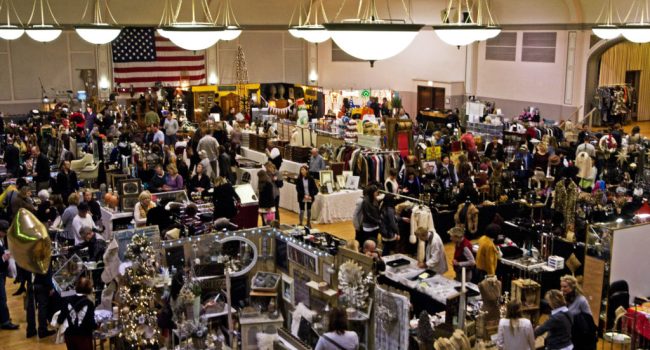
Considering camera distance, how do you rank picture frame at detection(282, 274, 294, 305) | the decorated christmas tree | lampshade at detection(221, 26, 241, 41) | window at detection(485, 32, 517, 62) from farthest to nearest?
window at detection(485, 32, 517, 62)
lampshade at detection(221, 26, 241, 41)
picture frame at detection(282, 274, 294, 305)
the decorated christmas tree

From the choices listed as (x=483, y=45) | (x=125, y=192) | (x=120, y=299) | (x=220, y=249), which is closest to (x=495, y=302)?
(x=220, y=249)

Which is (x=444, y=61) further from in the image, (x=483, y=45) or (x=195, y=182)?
(x=195, y=182)

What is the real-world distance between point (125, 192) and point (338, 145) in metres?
5.36

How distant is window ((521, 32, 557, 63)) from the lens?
66.3ft

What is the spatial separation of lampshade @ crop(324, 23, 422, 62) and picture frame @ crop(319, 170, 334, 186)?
8262 mm

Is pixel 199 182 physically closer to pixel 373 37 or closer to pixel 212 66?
pixel 373 37

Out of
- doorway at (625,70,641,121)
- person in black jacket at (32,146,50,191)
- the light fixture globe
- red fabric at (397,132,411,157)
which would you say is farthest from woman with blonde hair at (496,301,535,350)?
doorway at (625,70,641,121)

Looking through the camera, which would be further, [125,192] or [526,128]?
[526,128]

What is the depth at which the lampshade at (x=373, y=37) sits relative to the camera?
359 centimetres

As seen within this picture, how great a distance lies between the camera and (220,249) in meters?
7.18

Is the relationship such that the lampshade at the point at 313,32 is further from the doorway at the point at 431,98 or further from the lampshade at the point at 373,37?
the doorway at the point at 431,98

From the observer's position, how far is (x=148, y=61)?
2234cm

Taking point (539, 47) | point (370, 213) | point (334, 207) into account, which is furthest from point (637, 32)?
point (539, 47)

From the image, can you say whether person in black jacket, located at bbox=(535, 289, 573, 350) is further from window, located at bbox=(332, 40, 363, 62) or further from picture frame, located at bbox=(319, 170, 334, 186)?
window, located at bbox=(332, 40, 363, 62)
